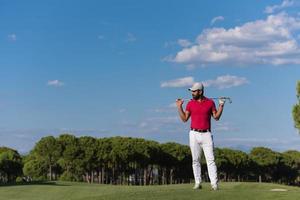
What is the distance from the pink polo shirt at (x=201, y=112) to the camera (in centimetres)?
1756

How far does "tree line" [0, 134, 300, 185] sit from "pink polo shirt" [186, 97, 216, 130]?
215 ft

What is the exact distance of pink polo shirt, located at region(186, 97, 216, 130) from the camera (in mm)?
17562

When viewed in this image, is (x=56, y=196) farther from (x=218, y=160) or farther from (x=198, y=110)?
(x=218, y=160)

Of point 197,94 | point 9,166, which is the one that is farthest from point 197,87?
point 9,166

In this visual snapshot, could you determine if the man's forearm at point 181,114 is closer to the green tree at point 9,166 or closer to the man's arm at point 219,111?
the man's arm at point 219,111

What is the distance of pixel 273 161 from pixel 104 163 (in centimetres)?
4927

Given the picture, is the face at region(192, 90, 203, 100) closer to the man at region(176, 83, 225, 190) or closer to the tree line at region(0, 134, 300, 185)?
the man at region(176, 83, 225, 190)

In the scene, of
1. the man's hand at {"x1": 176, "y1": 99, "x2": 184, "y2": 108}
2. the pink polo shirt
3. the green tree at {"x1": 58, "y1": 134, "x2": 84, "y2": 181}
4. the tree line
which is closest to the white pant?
the pink polo shirt

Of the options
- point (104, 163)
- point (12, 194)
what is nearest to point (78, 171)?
point (104, 163)

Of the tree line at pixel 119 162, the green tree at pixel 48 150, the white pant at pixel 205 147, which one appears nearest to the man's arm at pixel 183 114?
the white pant at pixel 205 147

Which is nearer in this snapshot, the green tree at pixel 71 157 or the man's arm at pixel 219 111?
the man's arm at pixel 219 111

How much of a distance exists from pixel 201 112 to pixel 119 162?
7648cm

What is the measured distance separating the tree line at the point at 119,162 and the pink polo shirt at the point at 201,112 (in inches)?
2582

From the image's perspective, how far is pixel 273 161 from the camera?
5007 inches
